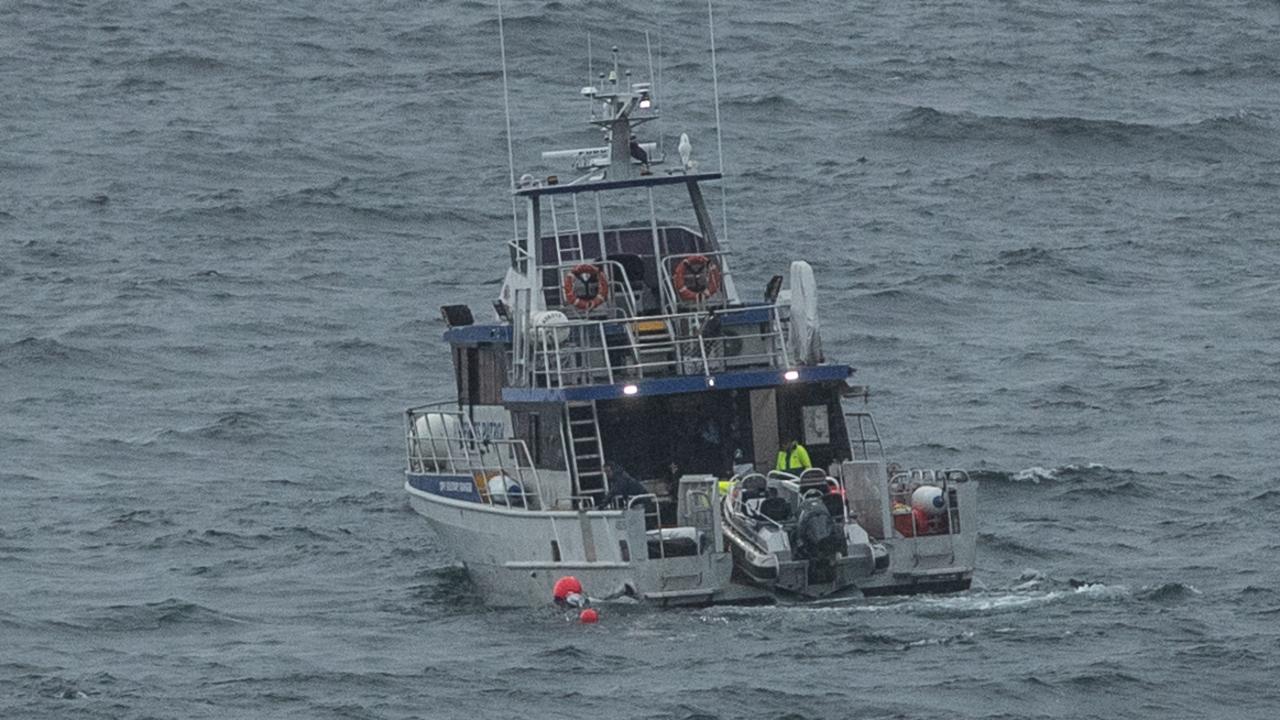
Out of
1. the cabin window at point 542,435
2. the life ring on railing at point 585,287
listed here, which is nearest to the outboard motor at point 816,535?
the cabin window at point 542,435

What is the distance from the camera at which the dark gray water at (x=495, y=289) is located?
97.2ft

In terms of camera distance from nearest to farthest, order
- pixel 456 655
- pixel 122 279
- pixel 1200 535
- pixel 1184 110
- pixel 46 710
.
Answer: pixel 46 710 → pixel 456 655 → pixel 1200 535 → pixel 122 279 → pixel 1184 110

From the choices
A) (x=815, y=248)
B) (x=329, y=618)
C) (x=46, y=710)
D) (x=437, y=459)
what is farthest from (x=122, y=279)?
(x=46, y=710)

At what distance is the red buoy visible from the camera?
106 feet

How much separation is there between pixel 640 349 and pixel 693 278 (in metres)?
1.43

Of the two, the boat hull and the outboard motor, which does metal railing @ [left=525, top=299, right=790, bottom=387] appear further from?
the outboard motor

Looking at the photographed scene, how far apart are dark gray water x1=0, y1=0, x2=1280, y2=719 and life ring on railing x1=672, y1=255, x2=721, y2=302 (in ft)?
15.7

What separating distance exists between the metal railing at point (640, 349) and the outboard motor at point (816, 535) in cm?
309

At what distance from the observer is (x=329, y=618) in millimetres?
33531

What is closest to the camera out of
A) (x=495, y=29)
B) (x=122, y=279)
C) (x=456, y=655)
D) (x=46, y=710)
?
(x=46, y=710)

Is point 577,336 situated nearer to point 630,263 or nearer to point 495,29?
point 630,263

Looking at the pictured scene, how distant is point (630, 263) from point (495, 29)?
4587cm

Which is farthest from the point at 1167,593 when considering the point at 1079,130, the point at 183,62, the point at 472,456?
the point at 183,62

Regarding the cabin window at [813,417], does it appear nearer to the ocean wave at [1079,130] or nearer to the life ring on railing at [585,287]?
the life ring on railing at [585,287]
